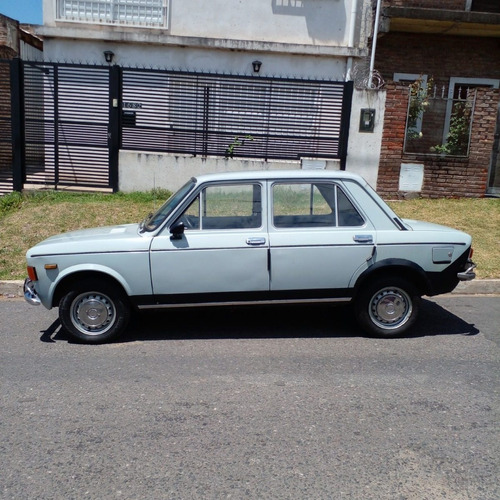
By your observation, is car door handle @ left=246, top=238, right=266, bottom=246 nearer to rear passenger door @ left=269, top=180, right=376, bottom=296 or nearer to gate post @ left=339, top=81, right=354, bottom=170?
rear passenger door @ left=269, top=180, right=376, bottom=296

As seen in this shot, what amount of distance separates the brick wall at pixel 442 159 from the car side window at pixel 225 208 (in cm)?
671

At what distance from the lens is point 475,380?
183 inches

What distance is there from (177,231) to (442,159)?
8.13 m

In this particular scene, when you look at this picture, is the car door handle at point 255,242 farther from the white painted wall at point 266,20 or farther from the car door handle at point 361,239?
the white painted wall at point 266,20

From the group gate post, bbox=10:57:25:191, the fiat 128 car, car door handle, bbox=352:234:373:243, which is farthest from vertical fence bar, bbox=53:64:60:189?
car door handle, bbox=352:234:373:243

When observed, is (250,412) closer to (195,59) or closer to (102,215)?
(102,215)

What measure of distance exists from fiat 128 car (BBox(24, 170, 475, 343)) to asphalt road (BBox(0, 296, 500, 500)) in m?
0.43

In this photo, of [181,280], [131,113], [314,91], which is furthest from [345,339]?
[131,113]

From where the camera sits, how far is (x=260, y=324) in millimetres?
6129

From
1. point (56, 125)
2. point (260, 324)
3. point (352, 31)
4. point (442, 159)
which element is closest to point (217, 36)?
point (352, 31)

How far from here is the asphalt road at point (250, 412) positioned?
3.20 m

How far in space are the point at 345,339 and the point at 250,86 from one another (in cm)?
724

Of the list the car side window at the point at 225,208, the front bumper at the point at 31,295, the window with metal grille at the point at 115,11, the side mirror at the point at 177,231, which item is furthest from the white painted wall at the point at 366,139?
the front bumper at the point at 31,295

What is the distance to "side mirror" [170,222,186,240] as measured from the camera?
5242 millimetres
